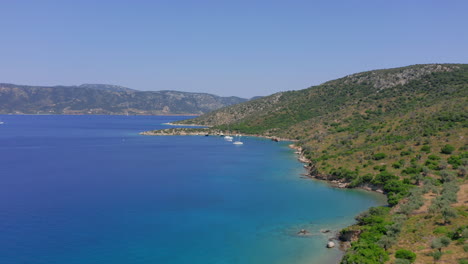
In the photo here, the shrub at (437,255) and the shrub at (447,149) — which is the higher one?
the shrub at (447,149)

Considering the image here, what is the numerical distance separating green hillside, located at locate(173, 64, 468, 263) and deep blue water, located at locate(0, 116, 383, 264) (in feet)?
15.2

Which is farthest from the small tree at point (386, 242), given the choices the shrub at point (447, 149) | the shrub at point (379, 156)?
the shrub at point (447, 149)

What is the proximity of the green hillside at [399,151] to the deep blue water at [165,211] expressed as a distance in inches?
182

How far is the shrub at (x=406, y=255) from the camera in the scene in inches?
1094

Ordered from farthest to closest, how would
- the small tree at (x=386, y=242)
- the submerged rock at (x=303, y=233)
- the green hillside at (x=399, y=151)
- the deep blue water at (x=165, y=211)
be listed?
the submerged rock at (x=303, y=233) < the deep blue water at (x=165, y=211) < the green hillside at (x=399, y=151) < the small tree at (x=386, y=242)

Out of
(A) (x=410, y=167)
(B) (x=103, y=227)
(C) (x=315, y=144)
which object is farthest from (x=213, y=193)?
(C) (x=315, y=144)

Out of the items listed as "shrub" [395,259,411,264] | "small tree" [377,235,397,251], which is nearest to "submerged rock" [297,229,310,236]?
"small tree" [377,235,397,251]

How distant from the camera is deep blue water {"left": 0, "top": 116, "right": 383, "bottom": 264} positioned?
34.2 meters

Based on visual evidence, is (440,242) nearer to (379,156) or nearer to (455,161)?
(455,161)

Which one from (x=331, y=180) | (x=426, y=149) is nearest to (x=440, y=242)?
(x=331, y=180)

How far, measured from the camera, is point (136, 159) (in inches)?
3664

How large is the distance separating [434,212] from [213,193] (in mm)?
30765

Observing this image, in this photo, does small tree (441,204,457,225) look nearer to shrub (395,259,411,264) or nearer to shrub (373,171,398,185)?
shrub (395,259,411,264)

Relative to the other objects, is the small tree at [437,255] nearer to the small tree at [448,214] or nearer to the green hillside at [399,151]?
the green hillside at [399,151]
